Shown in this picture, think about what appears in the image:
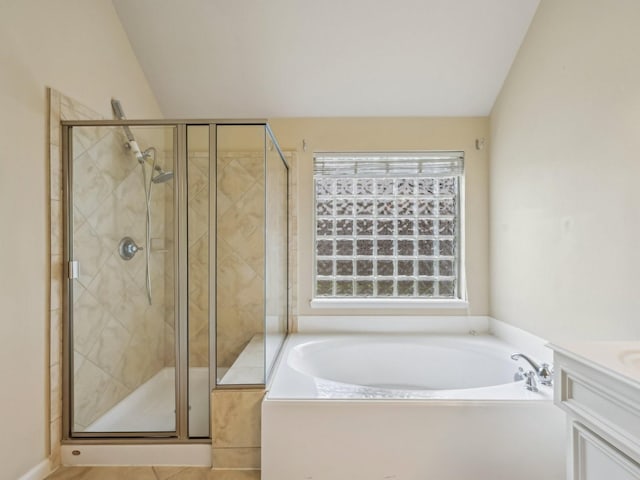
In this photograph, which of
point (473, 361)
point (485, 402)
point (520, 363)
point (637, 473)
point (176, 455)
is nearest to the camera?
point (637, 473)

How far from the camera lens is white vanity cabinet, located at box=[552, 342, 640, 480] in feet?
2.72

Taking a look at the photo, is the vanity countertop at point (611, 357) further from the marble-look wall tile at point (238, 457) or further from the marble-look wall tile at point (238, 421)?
the marble-look wall tile at point (238, 457)

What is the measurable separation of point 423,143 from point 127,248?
208cm

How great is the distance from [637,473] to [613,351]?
0.32 m

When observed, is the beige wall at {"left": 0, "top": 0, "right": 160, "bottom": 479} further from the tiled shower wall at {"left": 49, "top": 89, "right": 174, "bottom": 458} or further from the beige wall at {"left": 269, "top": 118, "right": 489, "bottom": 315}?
the beige wall at {"left": 269, "top": 118, "right": 489, "bottom": 315}

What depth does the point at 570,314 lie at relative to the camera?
5.62ft

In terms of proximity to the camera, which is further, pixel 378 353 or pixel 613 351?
pixel 378 353

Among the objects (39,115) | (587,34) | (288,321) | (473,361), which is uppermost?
(587,34)

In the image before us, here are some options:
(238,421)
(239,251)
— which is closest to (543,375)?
(238,421)

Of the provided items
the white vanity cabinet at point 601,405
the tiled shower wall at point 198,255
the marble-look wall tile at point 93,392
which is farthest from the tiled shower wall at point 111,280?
the white vanity cabinet at point 601,405

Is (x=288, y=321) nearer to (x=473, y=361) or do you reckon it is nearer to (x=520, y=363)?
(x=473, y=361)

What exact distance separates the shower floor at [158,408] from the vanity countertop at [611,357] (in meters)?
1.51

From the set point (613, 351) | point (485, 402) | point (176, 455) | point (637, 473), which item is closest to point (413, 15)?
point (613, 351)

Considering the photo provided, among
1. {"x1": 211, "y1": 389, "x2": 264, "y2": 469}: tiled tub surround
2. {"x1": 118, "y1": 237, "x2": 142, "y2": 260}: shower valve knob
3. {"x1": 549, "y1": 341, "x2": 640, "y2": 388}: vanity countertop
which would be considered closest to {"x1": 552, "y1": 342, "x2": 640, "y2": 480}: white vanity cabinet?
{"x1": 549, "y1": 341, "x2": 640, "y2": 388}: vanity countertop
